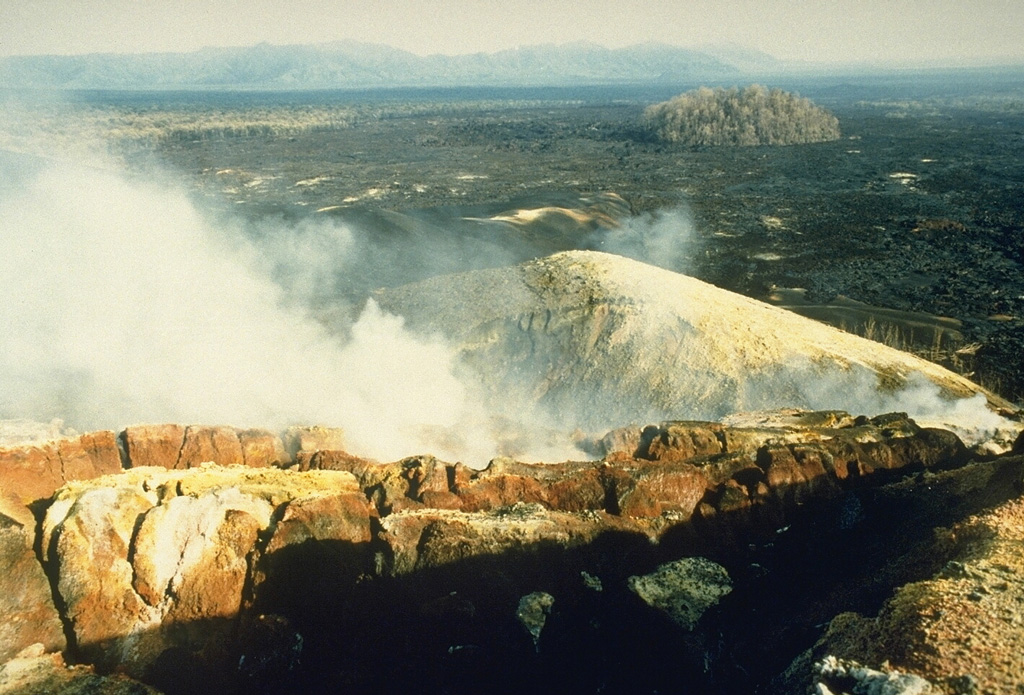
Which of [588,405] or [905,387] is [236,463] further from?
[905,387]

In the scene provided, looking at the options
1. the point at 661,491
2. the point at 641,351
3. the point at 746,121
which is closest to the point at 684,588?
the point at 661,491

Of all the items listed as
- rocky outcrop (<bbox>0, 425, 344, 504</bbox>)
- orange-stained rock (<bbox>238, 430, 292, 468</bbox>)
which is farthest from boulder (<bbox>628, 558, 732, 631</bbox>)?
orange-stained rock (<bbox>238, 430, 292, 468</bbox>)

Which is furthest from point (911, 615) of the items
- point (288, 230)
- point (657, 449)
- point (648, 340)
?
point (288, 230)

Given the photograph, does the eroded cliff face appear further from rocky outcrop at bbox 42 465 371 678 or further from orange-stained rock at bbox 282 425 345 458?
orange-stained rock at bbox 282 425 345 458

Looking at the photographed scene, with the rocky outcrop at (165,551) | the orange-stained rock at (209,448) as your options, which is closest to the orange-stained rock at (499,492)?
the rocky outcrop at (165,551)

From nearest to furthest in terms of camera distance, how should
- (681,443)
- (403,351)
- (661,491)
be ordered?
(661,491) < (681,443) < (403,351)

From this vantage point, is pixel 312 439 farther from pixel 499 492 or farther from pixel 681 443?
pixel 681 443
